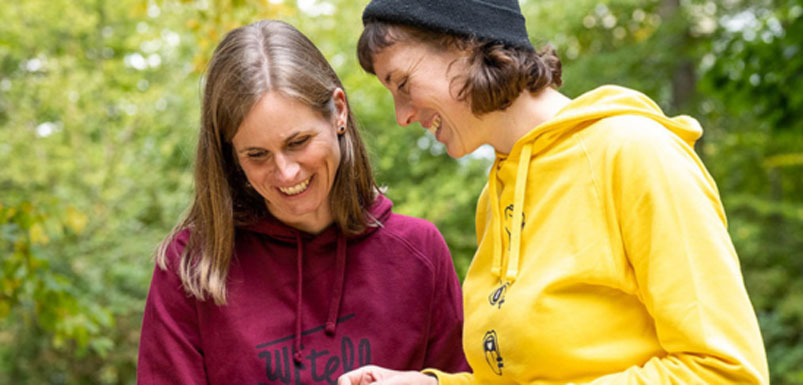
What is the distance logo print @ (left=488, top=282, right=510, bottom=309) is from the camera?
148cm

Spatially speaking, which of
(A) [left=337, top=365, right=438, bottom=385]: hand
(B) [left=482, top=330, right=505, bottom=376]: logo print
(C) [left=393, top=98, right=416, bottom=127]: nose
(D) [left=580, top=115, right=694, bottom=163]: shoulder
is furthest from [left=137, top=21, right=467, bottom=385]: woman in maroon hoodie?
(D) [left=580, top=115, right=694, bottom=163]: shoulder

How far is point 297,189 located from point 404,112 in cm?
39

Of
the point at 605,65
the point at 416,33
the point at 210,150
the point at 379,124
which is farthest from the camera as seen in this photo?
the point at 379,124

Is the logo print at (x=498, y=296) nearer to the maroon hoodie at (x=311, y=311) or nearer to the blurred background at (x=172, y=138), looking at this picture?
the maroon hoodie at (x=311, y=311)

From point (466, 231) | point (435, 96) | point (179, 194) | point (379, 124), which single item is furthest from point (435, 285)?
point (179, 194)

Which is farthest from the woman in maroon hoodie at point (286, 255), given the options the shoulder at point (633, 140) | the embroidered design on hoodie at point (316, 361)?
the shoulder at point (633, 140)

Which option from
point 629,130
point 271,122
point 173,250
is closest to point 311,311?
point 173,250

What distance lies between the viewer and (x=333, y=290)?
6.56 ft

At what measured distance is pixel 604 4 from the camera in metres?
8.67

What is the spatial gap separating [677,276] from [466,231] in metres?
6.71

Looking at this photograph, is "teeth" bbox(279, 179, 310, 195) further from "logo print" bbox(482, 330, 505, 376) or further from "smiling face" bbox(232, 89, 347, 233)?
"logo print" bbox(482, 330, 505, 376)

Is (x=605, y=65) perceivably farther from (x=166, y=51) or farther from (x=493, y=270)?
(x=493, y=270)

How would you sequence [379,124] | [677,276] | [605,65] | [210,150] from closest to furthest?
[677,276]
[210,150]
[605,65]
[379,124]

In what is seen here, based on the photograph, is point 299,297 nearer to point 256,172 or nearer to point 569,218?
point 256,172
